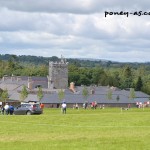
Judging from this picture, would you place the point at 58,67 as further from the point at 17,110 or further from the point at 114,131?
the point at 114,131

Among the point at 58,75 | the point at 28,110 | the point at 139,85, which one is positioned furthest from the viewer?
the point at 58,75

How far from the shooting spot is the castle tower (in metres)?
189

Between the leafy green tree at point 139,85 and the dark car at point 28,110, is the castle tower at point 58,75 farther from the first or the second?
the dark car at point 28,110

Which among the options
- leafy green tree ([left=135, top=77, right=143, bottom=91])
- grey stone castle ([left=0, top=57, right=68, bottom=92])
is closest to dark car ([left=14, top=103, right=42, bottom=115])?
grey stone castle ([left=0, top=57, right=68, bottom=92])

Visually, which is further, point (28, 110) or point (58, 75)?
point (58, 75)

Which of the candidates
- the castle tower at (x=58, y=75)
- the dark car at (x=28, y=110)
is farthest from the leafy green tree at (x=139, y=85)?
the dark car at (x=28, y=110)

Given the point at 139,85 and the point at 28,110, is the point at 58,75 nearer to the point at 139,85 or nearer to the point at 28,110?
the point at 139,85

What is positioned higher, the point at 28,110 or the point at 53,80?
the point at 53,80

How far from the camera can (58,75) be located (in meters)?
191

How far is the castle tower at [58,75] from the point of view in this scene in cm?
18900

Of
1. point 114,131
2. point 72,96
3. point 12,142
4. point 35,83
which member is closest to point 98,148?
point 12,142

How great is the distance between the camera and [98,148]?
20.9 meters

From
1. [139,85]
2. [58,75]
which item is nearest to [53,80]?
[58,75]

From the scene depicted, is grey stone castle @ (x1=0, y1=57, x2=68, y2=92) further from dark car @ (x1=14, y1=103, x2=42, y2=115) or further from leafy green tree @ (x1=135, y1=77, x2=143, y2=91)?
dark car @ (x1=14, y1=103, x2=42, y2=115)
